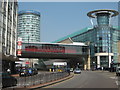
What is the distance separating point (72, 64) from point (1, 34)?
80.0 meters

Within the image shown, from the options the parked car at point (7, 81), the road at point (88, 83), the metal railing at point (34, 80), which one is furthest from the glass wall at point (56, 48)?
the parked car at point (7, 81)

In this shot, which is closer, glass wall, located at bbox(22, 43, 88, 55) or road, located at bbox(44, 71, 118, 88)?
road, located at bbox(44, 71, 118, 88)

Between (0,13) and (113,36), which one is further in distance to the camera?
(113,36)

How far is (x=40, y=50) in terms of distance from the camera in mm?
87312

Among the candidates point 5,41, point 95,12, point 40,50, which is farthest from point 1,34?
point 95,12

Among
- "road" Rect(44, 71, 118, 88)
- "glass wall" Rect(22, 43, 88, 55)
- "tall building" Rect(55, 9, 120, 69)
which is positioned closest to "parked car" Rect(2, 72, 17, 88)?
"road" Rect(44, 71, 118, 88)

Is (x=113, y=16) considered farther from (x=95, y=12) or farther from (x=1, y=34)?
(x=1, y=34)

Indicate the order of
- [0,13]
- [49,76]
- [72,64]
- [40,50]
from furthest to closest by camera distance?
[72,64], [40,50], [0,13], [49,76]

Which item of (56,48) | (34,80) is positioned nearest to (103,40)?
(56,48)

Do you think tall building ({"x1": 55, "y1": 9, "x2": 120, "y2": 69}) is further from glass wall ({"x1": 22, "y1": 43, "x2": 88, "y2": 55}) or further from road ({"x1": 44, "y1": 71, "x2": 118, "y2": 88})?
road ({"x1": 44, "y1": 71, "x2": 118, "y2": 88})

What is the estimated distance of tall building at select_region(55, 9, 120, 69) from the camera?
300 feet

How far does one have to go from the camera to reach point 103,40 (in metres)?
91.6

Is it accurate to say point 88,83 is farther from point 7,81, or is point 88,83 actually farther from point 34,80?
point 7,81

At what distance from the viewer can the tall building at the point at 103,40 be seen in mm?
91375
